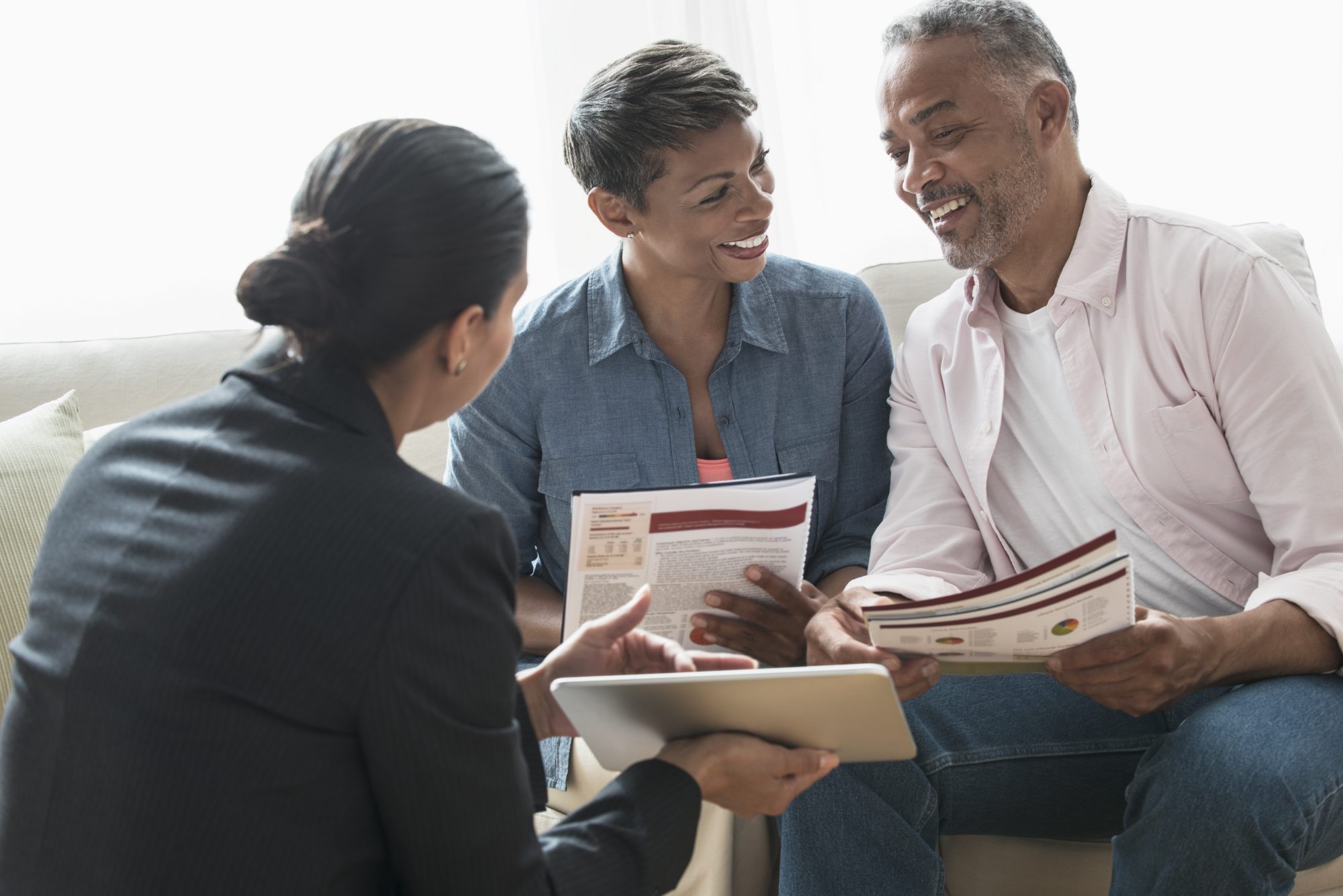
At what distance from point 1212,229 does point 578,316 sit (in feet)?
2.92

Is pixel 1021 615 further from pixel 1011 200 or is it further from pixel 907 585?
pixel 1011 200

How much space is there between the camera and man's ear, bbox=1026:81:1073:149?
5.50ft

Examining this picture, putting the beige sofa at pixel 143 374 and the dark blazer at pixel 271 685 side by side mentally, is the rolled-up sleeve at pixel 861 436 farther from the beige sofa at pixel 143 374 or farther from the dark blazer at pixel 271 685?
the dark blazer at pixel 271 685

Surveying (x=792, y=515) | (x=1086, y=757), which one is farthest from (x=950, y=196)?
(x=1086, y=757)

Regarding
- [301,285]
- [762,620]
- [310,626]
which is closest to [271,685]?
[310,626]

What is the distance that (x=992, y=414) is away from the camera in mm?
1683

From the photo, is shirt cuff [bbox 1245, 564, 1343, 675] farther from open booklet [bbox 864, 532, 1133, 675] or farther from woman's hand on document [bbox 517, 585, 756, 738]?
woman's hand on document [bbox 517, 585, 756, 738]

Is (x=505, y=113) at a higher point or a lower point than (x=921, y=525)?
higher

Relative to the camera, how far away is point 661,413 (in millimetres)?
1841

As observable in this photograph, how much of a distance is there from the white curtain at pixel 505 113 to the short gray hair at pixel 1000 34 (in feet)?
3.42

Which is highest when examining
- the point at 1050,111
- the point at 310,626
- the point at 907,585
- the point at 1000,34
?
the point at 1000,34

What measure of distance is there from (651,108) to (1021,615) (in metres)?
0.95

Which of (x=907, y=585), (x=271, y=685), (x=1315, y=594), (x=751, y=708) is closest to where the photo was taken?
(x=271, y=685)

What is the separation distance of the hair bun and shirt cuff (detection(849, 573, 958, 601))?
89 centimetres
